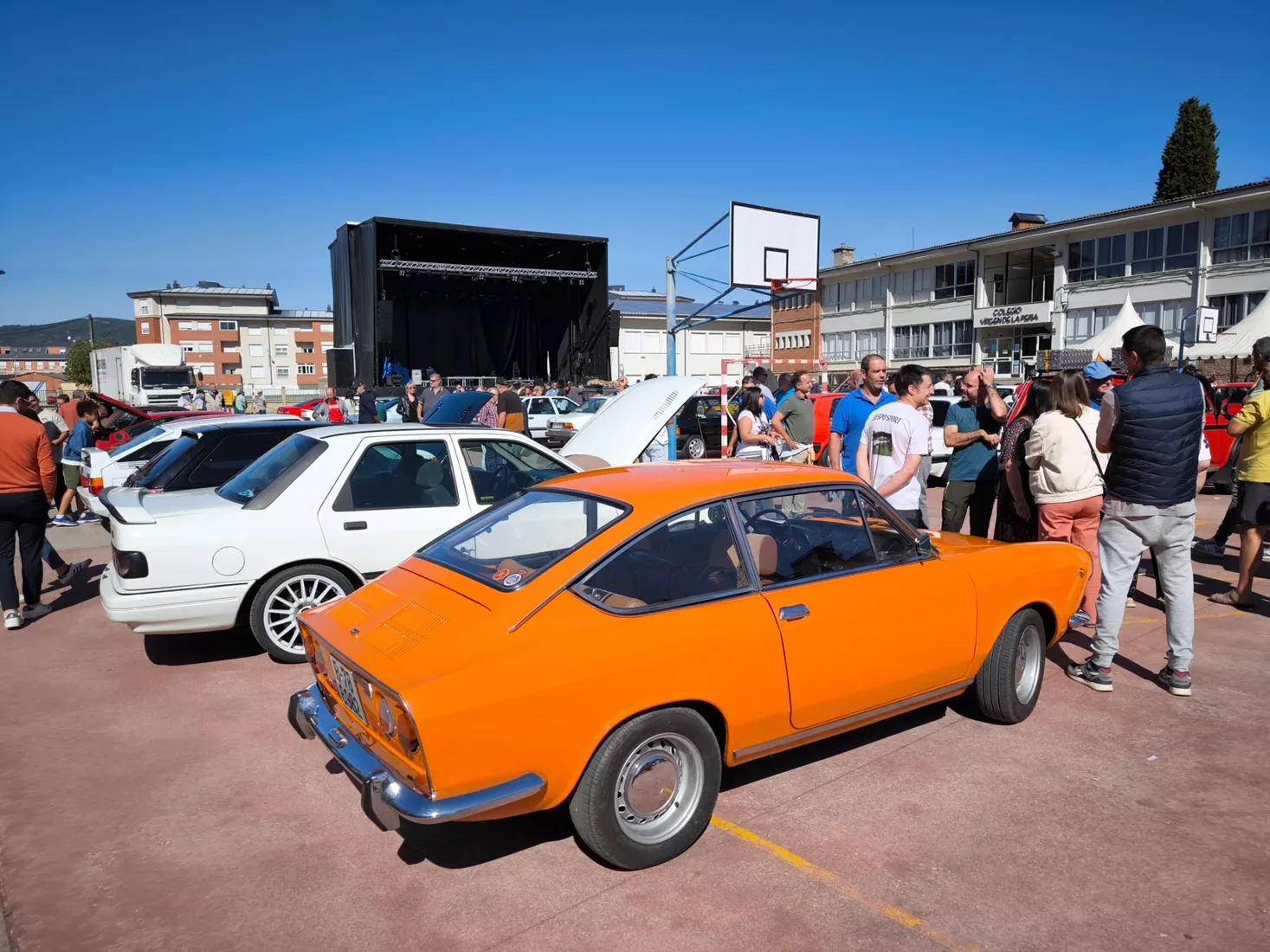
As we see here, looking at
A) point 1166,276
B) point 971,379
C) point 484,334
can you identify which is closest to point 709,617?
point 971,379

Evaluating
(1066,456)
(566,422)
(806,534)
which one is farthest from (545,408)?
(806,534)

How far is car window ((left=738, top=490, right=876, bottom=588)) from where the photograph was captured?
349 centimetres

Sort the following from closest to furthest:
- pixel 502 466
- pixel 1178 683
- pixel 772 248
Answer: pixel 1178 683, pixel 502 466, pixel 772 248

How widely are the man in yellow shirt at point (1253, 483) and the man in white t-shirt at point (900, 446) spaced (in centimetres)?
236

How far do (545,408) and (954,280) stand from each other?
27779 mm

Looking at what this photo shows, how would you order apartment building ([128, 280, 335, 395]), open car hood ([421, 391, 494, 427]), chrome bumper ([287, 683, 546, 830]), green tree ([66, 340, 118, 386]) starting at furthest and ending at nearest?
green tree ([66, 340, 118, 386]) < apartment building ([128, 280, 335, 395]) < open car hood ([421, 391, 494, 427]) < chrome bumper ([287, 683, 546, 830])

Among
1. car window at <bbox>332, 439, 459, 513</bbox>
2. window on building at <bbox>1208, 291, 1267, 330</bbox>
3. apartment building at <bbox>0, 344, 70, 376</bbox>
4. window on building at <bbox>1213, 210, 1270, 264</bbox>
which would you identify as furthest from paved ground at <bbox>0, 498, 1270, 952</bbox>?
apartment building at <bbox>0, 344, 70, 376</bbox>

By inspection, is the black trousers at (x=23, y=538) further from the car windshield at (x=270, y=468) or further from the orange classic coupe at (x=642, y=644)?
the orange classic coupe at (x=642, y=644)

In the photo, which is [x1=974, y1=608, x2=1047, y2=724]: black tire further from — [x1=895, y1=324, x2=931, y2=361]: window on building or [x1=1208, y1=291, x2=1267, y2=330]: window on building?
[x1=895, y1=324, x2=931, y2=361]: window on building

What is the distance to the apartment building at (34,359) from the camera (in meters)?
151

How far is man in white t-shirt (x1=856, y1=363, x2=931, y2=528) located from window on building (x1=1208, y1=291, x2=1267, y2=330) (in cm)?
2877

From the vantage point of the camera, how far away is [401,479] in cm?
572

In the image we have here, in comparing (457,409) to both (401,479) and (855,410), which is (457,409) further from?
(855,410)

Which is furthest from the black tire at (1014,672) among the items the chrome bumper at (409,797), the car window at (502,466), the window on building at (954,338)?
the window on building at (954,338)
